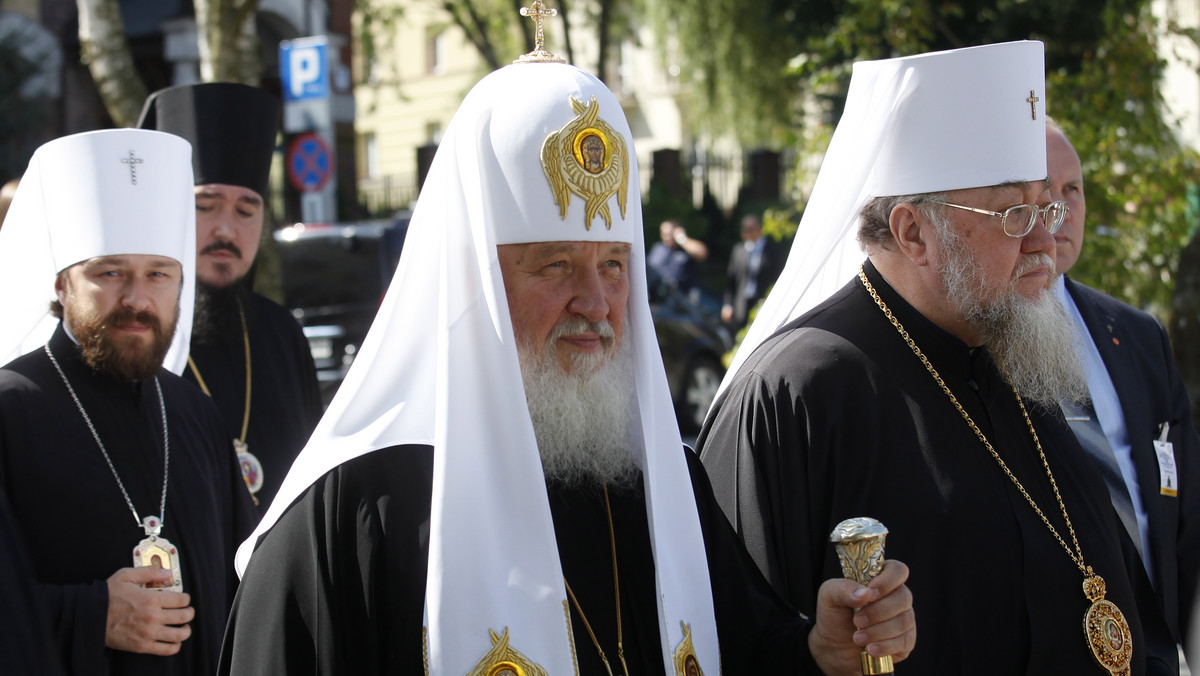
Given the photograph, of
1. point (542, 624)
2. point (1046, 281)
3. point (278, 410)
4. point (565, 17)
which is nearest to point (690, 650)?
point (542, 624)

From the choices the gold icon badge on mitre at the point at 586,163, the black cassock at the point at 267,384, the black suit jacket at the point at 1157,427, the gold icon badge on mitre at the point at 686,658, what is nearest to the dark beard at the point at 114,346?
the black cassock at the point at 267,384

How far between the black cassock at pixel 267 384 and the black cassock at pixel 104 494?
686 mm

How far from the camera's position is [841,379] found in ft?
10.4

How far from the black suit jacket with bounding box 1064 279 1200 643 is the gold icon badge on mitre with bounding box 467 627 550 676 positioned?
7.36ft

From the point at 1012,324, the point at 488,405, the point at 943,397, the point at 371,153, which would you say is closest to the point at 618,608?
the point at 488,405

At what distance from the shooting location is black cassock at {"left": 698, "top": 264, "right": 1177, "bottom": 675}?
3.00 meters

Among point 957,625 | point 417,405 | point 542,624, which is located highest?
point 417,405

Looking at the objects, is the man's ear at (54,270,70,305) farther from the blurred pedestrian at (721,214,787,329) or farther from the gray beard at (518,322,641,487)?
the blurred pedestrian at (721,214,787,329)

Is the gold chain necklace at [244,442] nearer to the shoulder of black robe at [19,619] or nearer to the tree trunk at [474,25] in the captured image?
the shoulder of black robe at [19,619]

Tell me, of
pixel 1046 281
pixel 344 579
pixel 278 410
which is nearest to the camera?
pixel 344 579

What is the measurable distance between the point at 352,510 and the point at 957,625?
1.44 meters

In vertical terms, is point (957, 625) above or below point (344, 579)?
below

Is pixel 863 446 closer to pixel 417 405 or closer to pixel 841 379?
pixel 841 379

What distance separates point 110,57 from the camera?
8195 millimetres
